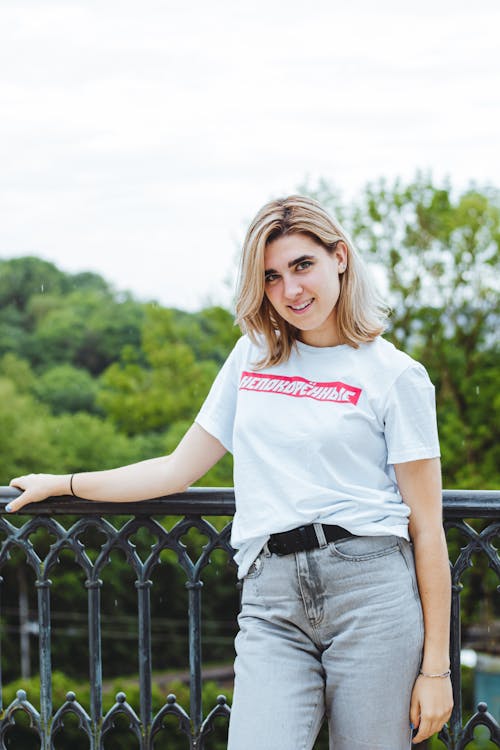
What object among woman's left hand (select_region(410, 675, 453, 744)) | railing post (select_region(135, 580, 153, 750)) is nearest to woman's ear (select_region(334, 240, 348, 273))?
woman's left hand (select_region(410, 675, 453, 744))

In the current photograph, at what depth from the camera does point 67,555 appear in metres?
35.6

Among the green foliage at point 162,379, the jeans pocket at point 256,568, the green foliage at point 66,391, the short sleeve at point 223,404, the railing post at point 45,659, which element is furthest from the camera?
the green foliage at point 66,391

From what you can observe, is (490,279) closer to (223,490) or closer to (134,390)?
(134,390)

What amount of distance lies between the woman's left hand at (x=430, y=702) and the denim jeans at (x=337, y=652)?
34 mm

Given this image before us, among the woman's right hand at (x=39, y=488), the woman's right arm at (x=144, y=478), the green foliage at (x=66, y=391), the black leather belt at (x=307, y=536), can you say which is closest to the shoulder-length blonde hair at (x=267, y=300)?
the woman's right arm at (x=144, y=478)

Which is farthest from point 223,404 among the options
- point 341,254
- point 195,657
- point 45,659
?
point 45,659

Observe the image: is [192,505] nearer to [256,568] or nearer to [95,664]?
[256,568]

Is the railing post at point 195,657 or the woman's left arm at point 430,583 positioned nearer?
the woman's left arm at point 430,583

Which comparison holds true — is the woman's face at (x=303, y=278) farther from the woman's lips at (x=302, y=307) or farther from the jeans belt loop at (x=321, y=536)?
the jeans belt loop at (x=321, y=536)

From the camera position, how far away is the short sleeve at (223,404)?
264cm

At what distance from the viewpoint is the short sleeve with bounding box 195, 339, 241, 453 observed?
104 inches

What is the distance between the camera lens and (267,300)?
257 centimetres

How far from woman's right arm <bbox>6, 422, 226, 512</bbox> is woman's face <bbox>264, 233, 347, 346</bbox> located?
0.45m

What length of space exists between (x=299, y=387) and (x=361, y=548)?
426 millimetres
